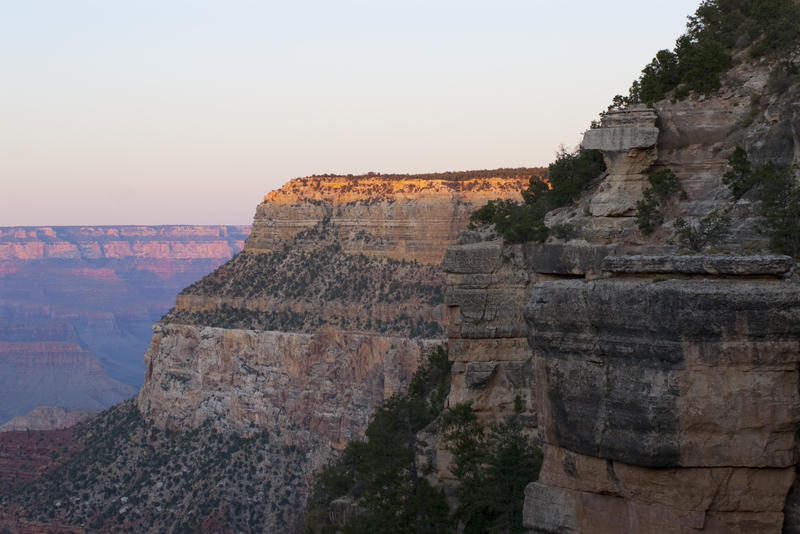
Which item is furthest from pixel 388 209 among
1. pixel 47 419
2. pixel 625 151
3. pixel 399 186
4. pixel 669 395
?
Result: pixel 669 395

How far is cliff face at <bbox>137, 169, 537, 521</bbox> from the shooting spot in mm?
87938

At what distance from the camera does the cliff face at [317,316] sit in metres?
87.9

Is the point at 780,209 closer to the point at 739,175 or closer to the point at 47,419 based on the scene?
the point at 739,175

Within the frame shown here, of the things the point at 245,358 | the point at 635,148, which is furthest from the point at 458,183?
the point at 635,148

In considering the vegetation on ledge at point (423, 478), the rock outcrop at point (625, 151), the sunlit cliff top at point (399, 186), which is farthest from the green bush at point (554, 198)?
the sunlit cliff top at point (399, 186)

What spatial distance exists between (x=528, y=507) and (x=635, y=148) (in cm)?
1619

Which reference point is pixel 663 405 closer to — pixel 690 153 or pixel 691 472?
pixel 691 472

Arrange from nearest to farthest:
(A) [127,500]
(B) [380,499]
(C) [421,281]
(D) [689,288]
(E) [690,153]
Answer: (D) [689,288] → (E) [690,153] → (B) [380,499] → (A) [127,500] → (C) [421,281]

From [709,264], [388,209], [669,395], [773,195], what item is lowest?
[669,395]

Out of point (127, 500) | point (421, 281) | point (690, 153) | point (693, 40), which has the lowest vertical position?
point (127, 500)

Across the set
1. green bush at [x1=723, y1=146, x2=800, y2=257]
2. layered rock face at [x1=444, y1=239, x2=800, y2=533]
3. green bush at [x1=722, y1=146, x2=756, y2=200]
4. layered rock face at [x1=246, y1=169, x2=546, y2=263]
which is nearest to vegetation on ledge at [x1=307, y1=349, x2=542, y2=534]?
green bush at [x1=722, y1=146, x2=756, y2=200]

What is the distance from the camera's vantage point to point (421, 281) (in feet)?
302

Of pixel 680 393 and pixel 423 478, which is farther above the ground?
pixel 680 393

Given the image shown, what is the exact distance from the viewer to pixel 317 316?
304 feet
